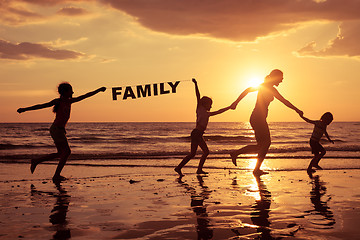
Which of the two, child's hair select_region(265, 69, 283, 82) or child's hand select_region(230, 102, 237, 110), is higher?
child's hair select_region(265, 69, 283, 82)

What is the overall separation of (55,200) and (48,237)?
7.94 feet

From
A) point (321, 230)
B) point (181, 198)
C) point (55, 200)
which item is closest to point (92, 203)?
point (55, 200)

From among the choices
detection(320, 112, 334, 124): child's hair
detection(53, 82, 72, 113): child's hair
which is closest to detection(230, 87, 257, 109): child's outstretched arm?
detection(320, 112, 334, 124): child's hair

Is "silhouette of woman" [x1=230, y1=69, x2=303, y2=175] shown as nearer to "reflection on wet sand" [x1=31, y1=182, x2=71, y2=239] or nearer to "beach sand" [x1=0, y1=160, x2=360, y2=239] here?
"beach sand" [x1=0, y1=160, x2=360, y2=239]

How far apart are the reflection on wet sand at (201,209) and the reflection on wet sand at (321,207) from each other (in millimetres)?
1286

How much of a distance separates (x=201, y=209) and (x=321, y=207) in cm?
172

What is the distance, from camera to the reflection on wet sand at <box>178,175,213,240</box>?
4.38 metres

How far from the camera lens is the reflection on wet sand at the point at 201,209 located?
14.4 ft

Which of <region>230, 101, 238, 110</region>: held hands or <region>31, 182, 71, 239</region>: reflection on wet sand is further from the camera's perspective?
<region>230, 101, 238, 110</region>: held hands

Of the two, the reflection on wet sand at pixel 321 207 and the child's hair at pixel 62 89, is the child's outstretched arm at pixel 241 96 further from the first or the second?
the child's hair at pixel 62 89

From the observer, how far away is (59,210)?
18.6ft

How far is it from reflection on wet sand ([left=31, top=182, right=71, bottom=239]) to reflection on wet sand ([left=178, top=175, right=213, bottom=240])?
1413 millimetres

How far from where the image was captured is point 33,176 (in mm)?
10438

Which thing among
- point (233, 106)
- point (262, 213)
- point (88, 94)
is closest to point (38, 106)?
point (88, 94)
